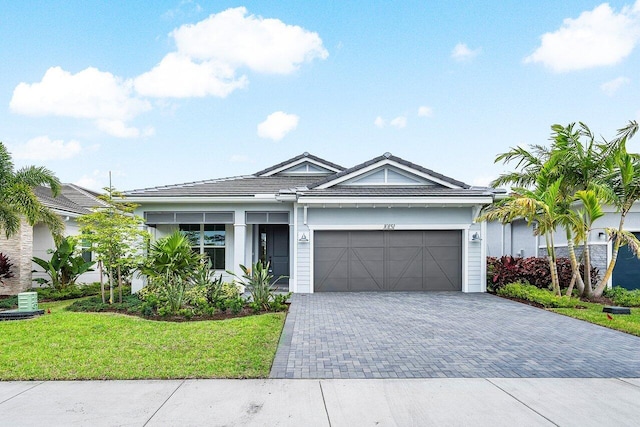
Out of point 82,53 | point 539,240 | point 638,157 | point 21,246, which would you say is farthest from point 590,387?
point 82,53

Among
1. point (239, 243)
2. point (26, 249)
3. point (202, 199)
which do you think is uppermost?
point (202, 199)

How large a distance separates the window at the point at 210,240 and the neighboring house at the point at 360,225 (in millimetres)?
903

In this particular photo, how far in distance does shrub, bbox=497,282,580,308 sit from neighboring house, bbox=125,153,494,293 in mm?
1021

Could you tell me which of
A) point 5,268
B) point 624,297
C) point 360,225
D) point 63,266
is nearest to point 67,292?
point 63,266

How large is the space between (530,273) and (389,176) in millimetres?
5614

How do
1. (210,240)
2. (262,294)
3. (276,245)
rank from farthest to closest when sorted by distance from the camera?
(276,245), (210,240), (262,294)

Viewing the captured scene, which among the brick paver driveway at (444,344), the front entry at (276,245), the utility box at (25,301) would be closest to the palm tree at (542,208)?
the brick paver driveway at (444,344)

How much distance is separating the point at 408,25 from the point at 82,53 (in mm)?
12415

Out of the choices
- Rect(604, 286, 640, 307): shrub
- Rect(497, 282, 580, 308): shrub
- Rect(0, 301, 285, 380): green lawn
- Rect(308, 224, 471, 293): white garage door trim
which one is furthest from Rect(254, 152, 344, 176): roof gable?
Rect(604, 286, 640, 307): shrub

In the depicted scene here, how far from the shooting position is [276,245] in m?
15.2

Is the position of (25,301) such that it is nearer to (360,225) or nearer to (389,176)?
(360,225)

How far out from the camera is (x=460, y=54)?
610 inches

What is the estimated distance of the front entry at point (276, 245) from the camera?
49.8ft

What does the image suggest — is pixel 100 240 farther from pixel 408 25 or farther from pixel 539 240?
pixel 539 240
